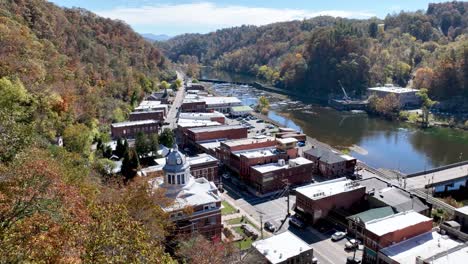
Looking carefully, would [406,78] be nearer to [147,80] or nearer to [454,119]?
[454,119]

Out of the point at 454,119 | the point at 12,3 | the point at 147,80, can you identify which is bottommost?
the point at 454,119

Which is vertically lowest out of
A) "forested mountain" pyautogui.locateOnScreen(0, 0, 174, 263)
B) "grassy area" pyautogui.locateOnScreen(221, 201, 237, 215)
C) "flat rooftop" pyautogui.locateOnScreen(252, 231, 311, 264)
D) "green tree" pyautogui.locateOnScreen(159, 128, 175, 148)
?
"grassy area" pyautogui.locateOnScreen(221, 201, 237, 215)

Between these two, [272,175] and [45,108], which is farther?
[272,175]

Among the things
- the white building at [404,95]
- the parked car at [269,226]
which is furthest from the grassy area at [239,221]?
the white building at [404,95]

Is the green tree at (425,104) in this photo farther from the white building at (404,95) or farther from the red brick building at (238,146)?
the red brick building at (238,146)

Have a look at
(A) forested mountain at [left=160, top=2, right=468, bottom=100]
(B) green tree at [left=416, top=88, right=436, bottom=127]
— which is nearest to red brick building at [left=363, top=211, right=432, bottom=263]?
(B) green tree at [left=416, top=88, right=436, bottom=127]

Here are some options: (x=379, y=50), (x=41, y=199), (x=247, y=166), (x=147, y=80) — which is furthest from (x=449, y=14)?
Result: (x=41, y=199)

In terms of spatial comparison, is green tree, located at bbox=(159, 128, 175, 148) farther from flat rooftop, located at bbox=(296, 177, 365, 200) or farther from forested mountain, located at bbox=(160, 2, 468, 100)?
forested mountain, located at bbox=(160, 2, 468, 100)

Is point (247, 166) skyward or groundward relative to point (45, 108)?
groundward

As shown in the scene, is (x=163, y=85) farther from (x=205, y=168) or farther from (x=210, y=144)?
(x=205, y=168)
